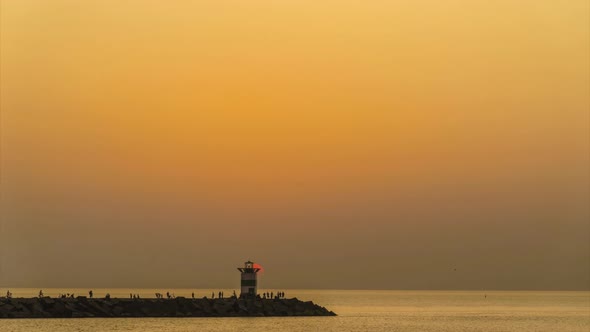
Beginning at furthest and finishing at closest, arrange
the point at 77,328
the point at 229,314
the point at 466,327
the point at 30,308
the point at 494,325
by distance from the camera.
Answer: the point at 494,325 → the point at 466,327 → the point at 229,314 → the point at 30,308 → the point at 77,328

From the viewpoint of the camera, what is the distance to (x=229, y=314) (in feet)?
309

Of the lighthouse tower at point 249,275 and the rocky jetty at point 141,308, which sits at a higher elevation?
the lighthouse tower at point 249,275

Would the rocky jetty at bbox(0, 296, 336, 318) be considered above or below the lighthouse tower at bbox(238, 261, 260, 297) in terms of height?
below

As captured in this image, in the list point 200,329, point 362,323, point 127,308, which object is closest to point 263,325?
point 200,329

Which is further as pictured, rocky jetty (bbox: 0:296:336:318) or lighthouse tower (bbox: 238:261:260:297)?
lighthouse tower (bbox: 238:261:260:297)

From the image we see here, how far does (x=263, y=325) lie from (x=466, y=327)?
30.4m

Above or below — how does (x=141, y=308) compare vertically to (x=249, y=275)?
below

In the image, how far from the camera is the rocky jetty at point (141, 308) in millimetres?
85188

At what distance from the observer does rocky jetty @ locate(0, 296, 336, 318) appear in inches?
3354

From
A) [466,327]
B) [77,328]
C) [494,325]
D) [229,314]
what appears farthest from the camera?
[494,325]

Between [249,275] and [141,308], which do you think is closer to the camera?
[141,308]

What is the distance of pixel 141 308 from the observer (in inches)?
3524

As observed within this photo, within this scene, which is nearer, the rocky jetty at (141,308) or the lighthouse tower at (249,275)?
the rocky jetty at (141,308)

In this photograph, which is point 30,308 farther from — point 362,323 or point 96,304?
point 362,323
